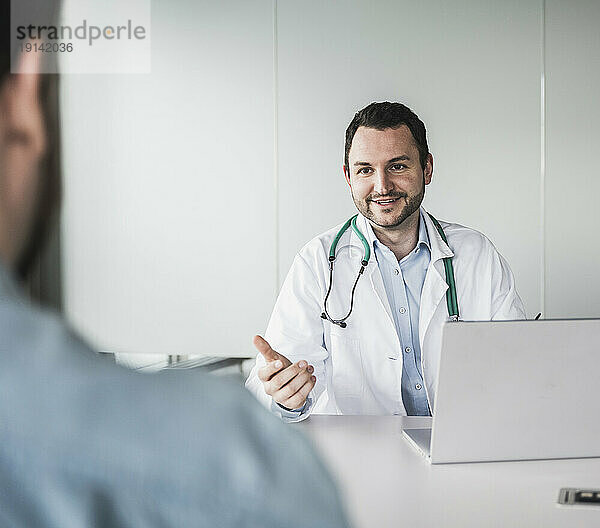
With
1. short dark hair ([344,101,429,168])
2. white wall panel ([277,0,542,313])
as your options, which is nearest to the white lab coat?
short dark hair ([344,101,429,168])

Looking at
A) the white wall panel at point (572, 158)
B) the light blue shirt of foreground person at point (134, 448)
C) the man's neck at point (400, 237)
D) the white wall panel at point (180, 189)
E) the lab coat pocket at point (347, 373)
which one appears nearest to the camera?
the light blue shirt of foreground person at point (134, 448)

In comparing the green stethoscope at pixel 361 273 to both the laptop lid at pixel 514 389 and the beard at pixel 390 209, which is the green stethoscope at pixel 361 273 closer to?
the beard at pixel 390 209

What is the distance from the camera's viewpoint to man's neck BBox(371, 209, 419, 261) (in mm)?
2665

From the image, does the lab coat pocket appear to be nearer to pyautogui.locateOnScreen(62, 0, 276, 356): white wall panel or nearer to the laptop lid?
the laptop lid

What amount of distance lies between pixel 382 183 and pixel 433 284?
46 centimetres

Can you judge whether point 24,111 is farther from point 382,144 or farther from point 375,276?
point 382,144

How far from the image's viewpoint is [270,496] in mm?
204

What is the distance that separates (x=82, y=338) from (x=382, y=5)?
3874 millimetres

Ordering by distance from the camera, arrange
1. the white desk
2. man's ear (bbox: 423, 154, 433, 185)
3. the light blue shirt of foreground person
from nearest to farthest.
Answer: the light blue shirt of foreground person, the white desk, man's ear (bbox: 423, 154, 433, 185)

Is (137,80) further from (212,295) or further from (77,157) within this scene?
(212,295)

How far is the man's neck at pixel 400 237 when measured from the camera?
8.74ft

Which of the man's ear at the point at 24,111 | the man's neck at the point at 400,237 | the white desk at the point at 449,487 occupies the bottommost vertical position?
the white desk at the point at 449,487

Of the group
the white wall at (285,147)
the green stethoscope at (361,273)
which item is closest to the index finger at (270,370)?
the green stethoscope at (361,273)

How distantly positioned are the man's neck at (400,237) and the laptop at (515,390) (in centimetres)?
117
